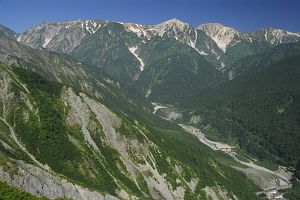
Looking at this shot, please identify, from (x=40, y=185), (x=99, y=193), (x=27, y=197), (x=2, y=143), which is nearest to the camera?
(x=27, y=197)

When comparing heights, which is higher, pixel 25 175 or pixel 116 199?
pixel 25 175

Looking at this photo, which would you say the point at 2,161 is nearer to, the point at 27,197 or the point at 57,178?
the point at 57,178

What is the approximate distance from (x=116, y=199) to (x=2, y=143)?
155 feet

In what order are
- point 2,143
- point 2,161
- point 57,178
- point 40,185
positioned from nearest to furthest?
point 2,161
point 40,185
point 57,178
point 2,143

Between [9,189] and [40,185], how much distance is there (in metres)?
54.0

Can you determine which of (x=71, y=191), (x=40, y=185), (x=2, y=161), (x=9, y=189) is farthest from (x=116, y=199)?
(x=9, y=189)

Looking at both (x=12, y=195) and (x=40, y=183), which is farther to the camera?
(x=40, y=183)

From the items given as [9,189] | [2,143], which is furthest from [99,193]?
[9,189]

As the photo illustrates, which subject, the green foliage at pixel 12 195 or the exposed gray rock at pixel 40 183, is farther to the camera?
the exposed gray rock at pixel 40 183

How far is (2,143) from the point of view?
629ft

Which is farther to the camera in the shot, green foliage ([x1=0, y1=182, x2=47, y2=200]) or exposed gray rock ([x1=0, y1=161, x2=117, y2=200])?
exposed gray rock ([x1=0, y1=161, x2=117, y2=200])

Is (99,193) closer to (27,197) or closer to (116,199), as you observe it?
(116,199)

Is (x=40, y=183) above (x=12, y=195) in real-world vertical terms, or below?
below

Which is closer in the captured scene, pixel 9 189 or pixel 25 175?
pixel 9 189
